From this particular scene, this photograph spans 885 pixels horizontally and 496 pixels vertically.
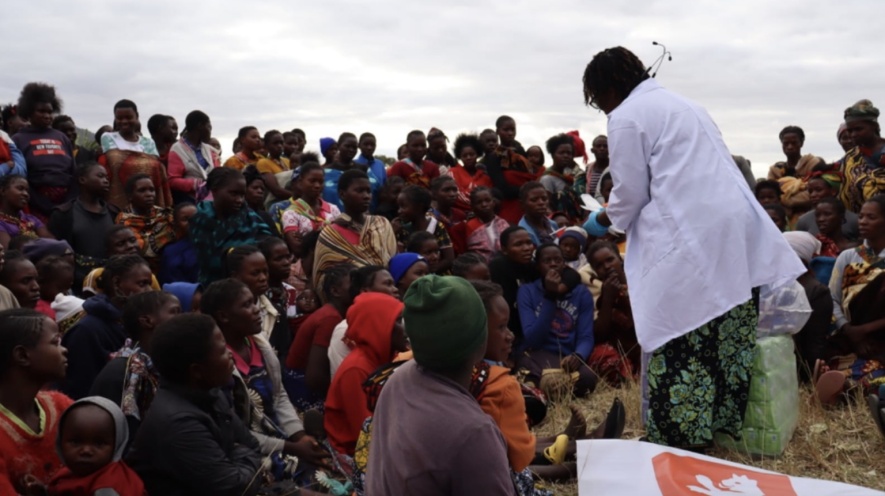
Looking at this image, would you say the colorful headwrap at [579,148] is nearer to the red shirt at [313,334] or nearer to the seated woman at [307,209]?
the seated woman at [307,209]

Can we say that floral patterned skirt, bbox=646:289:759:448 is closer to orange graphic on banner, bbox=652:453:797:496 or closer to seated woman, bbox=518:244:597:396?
orange graphic on banner, bbox=652:453:797:496

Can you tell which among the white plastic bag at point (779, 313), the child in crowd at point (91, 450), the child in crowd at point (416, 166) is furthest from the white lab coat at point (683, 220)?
the child in crowd at point (416, 166)

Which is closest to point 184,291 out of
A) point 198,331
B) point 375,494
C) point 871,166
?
point 198,331

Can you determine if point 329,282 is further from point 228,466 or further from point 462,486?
point 462,486

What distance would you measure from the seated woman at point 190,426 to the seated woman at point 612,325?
3.38 meters

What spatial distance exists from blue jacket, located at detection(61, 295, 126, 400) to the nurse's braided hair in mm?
2853

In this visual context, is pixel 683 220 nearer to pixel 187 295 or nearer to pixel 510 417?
pixel 510 417

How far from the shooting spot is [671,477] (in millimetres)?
3961

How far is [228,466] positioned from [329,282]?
210 cm

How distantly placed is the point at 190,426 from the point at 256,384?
1.10 meters

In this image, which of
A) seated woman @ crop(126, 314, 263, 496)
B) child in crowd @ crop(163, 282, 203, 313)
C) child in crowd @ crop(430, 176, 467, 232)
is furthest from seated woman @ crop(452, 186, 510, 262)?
seated woman @ crop(126, 314, 263, 496)

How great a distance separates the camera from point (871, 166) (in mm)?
7520

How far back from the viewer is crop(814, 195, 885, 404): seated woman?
19.2 feet

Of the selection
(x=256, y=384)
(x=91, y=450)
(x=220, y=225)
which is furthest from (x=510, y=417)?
(x=220, y=225)
